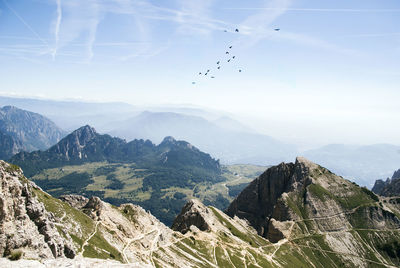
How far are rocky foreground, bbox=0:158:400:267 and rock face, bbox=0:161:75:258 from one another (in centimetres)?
18

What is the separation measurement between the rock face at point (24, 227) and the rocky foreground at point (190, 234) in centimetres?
18

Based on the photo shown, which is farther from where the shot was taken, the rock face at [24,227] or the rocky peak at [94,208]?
the rocky peak at [94,208]

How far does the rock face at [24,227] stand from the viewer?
42938 millimetres

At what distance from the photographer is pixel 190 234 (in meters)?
136

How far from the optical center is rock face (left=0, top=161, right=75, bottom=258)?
4294 centimetres

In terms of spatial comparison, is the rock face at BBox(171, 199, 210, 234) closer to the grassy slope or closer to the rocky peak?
the grassy slope

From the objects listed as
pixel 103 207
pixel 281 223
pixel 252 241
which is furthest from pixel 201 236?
pixel 281 223

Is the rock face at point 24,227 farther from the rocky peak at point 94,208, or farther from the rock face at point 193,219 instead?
the rock face at point 193,219

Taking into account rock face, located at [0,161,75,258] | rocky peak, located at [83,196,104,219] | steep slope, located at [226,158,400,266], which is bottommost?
steep slope, located at [226,158,400,266]

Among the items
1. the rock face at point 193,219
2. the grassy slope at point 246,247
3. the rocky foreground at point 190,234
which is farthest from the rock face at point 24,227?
the rock face at point 193,219

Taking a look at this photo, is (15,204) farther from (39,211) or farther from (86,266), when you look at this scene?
(86,266)

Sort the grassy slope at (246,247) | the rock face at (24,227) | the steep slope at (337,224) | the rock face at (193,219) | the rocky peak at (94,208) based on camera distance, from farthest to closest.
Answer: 1. the steep slope at (337,224)
2. the rock face at (193,219)
3. the rocky peak at (94,208)
4. the grassy slope at (246,247)
5. the rock face at (24,227)

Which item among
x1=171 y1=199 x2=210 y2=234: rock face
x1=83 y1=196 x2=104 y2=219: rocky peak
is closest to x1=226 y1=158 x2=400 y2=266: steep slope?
x1=171 y1=199 x2=210 y2=234: rock face

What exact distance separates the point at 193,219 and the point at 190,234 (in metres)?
23.5
